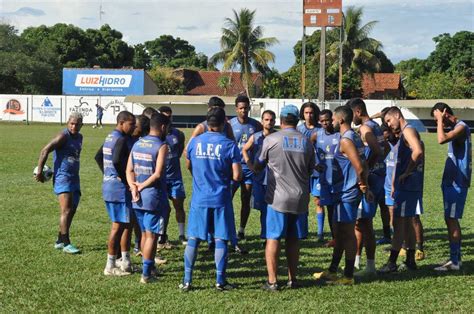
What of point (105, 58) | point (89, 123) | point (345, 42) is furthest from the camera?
point (105, 58)

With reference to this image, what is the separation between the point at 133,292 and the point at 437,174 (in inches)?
563

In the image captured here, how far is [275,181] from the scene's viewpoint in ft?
20.9

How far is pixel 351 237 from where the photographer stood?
6.70m

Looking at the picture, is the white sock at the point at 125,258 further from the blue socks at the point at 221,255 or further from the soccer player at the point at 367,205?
the soccer player at the point at 367,205

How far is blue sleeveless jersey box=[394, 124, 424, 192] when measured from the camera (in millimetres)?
7246

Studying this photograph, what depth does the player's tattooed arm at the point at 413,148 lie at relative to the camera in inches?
274

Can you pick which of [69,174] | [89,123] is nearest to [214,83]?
[89,123]

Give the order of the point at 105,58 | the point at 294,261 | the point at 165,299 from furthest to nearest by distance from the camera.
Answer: the point at 105,58 < the point at 294,261 < the point at 165,299

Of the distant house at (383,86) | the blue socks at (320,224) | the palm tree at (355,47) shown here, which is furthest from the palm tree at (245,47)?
the blue socks at (320,224)

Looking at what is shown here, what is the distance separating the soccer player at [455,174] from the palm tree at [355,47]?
2090 inches

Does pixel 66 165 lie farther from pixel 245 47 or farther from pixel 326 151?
pixel 245 47

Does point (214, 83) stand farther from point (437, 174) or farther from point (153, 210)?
point (153, 210)

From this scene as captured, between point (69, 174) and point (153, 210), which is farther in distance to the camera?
point (69, 174)

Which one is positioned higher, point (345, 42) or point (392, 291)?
point (345, 42)
